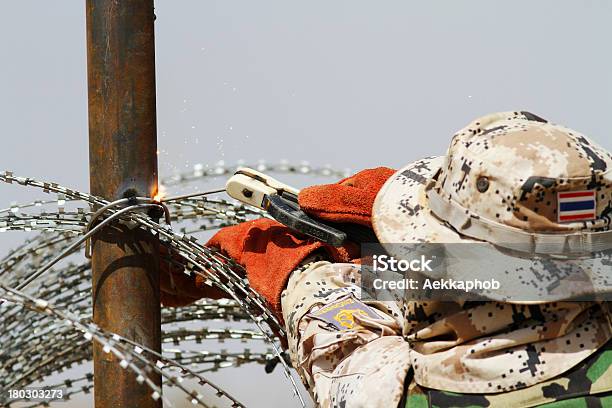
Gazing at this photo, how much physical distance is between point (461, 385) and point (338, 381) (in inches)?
12.1

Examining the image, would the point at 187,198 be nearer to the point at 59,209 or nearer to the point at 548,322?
the point at 59,209

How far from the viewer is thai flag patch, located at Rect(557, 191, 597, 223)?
1772 mm

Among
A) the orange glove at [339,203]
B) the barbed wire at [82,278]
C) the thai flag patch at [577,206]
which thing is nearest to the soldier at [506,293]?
the thai flag patch at [577,206]

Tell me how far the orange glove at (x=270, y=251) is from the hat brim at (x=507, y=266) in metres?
0.51

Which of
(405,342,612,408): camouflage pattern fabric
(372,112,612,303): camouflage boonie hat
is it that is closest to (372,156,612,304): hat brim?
(372,112,612,303): camouflage boonie hat

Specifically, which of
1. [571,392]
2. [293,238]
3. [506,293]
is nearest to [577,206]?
[506,293]

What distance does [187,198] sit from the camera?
113 inches

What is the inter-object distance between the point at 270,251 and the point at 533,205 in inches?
39.6

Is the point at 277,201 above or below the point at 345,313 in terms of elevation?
above

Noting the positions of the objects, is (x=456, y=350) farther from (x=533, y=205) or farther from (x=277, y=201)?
(x=277, y=201)

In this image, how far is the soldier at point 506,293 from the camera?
1.79 metres

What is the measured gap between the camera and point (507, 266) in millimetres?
1853

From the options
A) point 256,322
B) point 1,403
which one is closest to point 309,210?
point 256,322

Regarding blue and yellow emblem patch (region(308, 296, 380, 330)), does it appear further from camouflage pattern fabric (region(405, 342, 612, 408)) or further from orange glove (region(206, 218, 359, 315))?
camouflage pattern fabric (region(405, 342, 612, 408))
